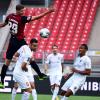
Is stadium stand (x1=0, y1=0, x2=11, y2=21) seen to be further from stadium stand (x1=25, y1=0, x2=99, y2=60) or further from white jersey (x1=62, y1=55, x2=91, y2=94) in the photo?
white jersey (x1=62, y1=55, x2=91, y2=94)

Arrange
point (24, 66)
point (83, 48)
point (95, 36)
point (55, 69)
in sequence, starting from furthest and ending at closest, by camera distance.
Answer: point (95, 36)
point (55, 69)
point (83, 48)
point (24, 66)

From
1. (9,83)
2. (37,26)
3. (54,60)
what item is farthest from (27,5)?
(54,60)

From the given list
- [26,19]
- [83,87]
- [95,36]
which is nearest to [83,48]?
[26,19]

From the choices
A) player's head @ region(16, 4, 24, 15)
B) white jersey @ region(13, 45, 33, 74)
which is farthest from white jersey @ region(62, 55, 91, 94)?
player's head @ region(16, 4, 24, 15)

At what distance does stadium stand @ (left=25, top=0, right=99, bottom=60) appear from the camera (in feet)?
88.2

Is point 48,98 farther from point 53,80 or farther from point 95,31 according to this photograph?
point 95,31

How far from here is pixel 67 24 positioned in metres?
27.8

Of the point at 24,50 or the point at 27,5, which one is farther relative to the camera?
the point at 27,5

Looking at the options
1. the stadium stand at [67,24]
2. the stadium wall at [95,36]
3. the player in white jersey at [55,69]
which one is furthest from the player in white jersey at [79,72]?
the stadium wall at [95,36]

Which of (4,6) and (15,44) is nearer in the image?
(15,44)

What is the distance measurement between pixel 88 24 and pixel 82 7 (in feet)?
3.93

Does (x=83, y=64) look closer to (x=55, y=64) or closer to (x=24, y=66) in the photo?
(x=24, y=66)

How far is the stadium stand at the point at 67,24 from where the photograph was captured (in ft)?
88.2

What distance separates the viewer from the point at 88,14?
92.1ft
